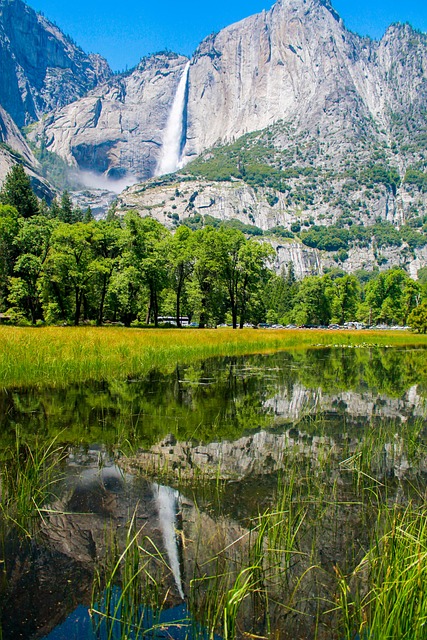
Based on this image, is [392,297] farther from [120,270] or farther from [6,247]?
[6,247]

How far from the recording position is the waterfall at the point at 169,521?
458cm

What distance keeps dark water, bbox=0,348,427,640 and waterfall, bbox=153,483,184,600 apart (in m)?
0.02

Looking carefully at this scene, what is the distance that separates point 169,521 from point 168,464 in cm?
213

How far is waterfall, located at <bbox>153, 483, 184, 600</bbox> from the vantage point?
4.58 meters

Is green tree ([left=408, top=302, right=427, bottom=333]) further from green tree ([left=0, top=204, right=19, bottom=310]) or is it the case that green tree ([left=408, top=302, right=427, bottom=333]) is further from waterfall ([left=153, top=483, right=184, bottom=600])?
waterfall ([left=153, top=483, right=184, bottom=600])

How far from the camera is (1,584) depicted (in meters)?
4.22

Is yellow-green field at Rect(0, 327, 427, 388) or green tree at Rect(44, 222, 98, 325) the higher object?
green tree at Rect(44, 222, 98, 325)

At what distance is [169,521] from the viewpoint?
552 centimetres

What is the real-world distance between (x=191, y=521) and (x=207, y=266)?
5180cm

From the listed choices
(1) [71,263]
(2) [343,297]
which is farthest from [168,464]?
(2) [343,297]

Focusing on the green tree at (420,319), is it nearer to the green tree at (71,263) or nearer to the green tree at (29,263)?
the green tree at (71,263)

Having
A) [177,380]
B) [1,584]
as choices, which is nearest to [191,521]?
[1,584]

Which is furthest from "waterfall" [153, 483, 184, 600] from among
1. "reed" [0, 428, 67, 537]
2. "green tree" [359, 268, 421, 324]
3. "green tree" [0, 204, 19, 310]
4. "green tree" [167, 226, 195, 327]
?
"green tree" [359, 268, 421, 324]

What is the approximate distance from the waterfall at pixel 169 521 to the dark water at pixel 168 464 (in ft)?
0.05
